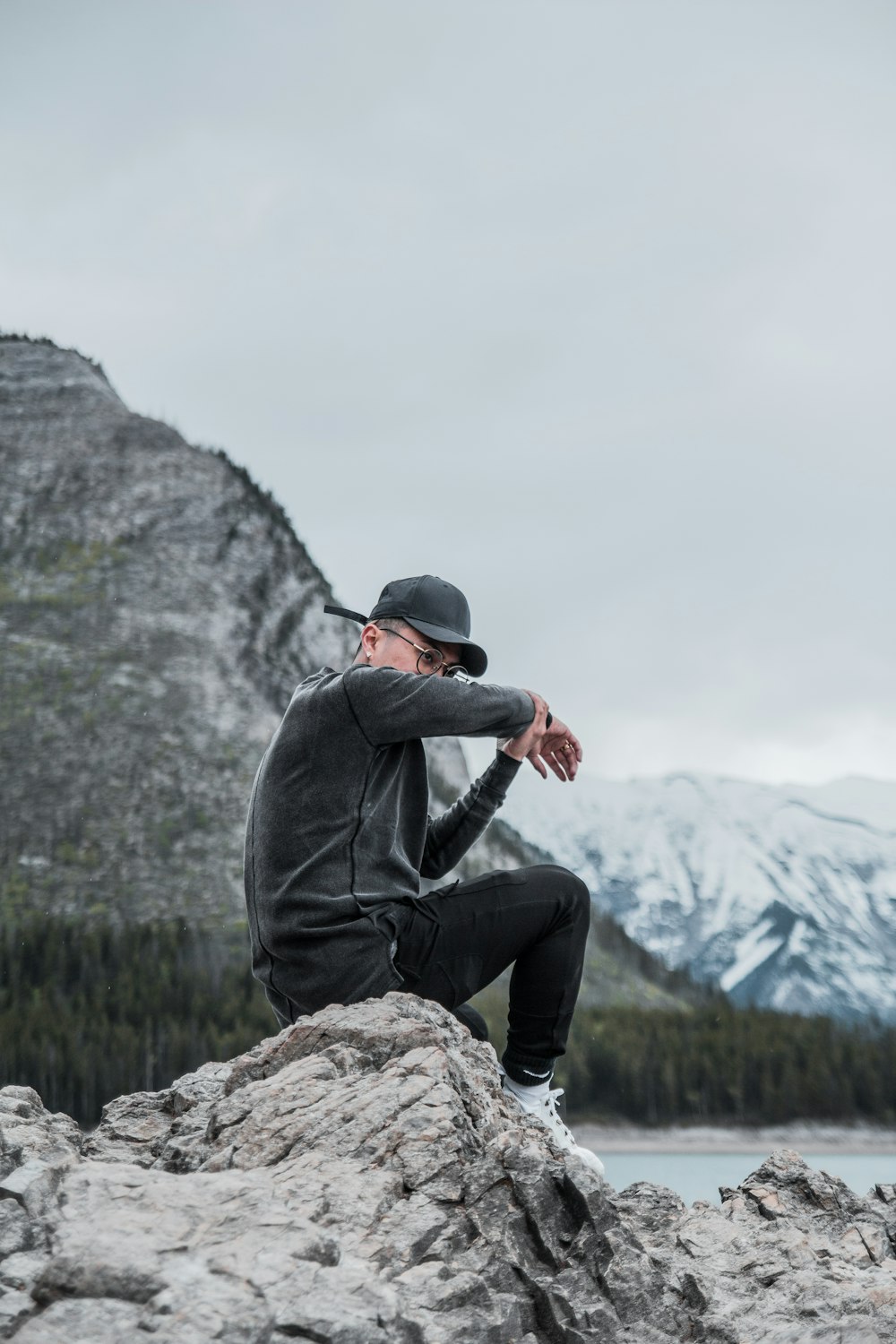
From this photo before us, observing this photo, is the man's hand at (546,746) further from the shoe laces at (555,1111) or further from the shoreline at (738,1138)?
the shoreline at (738,1138)

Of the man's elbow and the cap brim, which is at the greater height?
the cap brim

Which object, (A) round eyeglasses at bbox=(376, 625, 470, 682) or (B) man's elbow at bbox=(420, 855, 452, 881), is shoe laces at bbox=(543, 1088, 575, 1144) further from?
(A) round eyeglasses at bbox=(376, 625, 470, 682)

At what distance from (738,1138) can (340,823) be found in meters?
76.0

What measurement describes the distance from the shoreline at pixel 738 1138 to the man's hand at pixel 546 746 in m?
68.6

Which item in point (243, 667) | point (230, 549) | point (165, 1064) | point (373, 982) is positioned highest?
point (230, 549)

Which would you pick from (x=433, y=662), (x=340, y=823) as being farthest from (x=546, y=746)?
(x=340, y=823)

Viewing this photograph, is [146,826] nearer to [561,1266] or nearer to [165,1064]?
[165,1064]

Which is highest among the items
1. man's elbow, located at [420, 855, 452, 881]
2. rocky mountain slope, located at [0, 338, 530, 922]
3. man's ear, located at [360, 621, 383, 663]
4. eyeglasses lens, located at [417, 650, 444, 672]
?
rocky mountain slope, located at [0, 338, 530, 922]

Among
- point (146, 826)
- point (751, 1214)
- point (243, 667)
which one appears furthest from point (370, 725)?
point (243, 667)

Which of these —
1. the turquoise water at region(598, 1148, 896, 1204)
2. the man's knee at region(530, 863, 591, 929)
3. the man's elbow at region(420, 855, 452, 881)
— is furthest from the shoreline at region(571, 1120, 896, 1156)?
the man's knee at region(530, 863, 591, 929)

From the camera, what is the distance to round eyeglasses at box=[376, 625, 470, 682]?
17.5 ft

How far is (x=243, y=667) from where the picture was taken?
9644 cm

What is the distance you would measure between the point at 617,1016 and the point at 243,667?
37.8 meters

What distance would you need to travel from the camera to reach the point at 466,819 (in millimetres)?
5805
